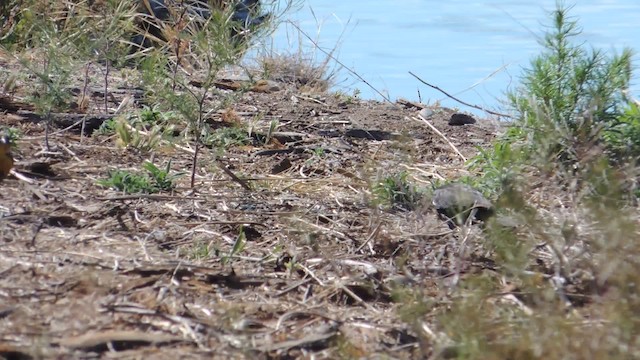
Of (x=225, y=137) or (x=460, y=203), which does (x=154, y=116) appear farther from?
(x=460, y=203)

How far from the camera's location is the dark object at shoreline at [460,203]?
3982 mm

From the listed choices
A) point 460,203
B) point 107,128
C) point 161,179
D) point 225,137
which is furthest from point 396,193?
point 107,128

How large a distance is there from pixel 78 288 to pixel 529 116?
2.38m

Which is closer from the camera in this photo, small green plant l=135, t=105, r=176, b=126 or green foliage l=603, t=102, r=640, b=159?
green foliage l=603, t=102, r=640, b=159

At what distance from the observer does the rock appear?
6.81m

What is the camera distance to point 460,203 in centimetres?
386

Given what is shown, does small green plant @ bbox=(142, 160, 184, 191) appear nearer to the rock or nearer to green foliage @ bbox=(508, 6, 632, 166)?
green foliage @ bbox=(508, 6, 632, 166)

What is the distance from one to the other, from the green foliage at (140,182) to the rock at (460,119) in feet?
8.78

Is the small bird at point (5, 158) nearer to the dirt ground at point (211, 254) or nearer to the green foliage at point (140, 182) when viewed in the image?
the dirt ground at point (211, 254)

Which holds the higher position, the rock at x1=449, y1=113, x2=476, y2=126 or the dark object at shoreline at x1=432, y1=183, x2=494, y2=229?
the rock at x1=449, y1=113, x2=476, y2=126

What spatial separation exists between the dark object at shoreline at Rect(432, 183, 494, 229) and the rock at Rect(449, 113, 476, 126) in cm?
248

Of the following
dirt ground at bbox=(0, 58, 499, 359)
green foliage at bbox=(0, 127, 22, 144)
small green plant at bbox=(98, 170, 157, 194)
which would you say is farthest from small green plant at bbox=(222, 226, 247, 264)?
green foliage at bbox=(0, 127, 22, 144)

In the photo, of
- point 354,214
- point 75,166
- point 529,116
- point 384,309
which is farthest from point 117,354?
point 529,116

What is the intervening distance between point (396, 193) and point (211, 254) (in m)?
1.08
